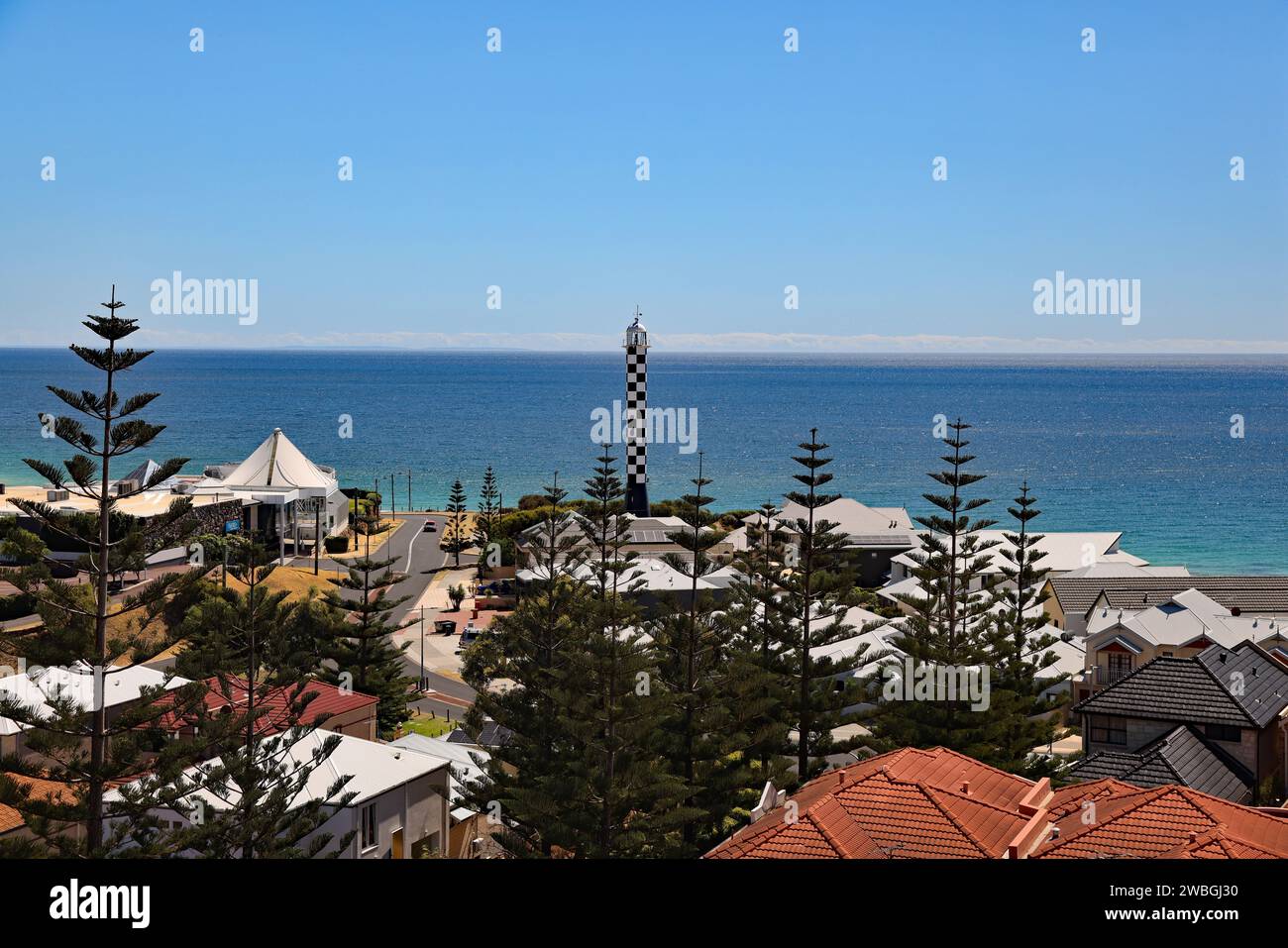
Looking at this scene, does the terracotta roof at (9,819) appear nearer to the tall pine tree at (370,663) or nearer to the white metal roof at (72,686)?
the white metal roof at (72,686)

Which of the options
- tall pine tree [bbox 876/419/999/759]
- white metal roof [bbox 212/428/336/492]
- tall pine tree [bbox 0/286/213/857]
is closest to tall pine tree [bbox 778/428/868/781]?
tall pine tree [bbox 876/419/999/759]

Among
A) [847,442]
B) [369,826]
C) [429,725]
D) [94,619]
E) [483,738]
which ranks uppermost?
[847,442]

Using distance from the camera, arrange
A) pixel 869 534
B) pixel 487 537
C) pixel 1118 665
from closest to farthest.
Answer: pixel 1118 665 → pixel 869 534 → pixel 487 537

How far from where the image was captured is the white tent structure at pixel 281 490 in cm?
4359

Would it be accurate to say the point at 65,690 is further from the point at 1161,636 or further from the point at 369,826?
the point at 1161,636

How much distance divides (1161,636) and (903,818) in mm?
17264

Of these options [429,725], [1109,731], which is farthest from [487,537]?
[1109,731]

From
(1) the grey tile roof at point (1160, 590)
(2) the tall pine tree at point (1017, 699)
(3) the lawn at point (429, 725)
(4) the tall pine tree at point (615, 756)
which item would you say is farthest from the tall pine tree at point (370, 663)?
(1) the grey tile roof at point (1160, 590)

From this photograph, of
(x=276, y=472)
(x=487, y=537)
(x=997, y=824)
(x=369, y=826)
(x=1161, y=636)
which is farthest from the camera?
(x=276, y=472)

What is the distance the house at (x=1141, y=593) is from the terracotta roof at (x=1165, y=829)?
69.4 feet

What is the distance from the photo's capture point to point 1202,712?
18625 millimetres

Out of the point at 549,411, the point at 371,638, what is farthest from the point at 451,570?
the point at 549,411
